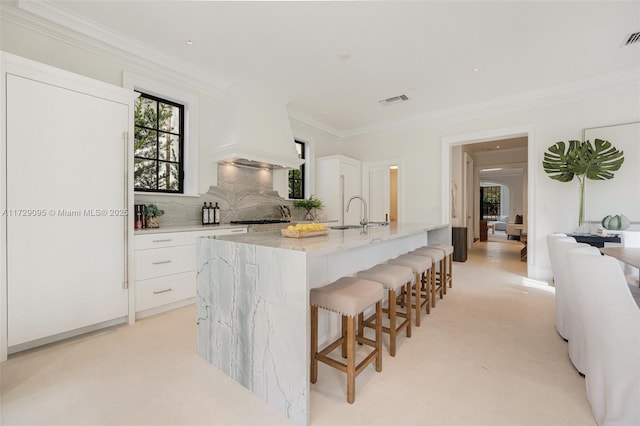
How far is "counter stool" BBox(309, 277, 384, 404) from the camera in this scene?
1.57m

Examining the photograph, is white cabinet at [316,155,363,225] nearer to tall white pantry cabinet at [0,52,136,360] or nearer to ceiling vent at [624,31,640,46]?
tall white pantry cabinet at [0,52,136,360]

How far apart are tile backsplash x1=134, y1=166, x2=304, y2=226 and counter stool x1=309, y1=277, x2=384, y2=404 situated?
8.48 feet

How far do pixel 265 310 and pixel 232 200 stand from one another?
9.64 feet

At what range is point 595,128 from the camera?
3883 millimetres

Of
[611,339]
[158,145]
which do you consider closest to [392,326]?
[611,339]

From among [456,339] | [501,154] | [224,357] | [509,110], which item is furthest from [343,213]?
[501,154]

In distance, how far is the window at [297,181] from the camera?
549 cm

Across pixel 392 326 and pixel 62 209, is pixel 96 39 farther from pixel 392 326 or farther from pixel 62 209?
pixel 392 326

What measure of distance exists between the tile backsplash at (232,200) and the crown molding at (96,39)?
126 centimetres

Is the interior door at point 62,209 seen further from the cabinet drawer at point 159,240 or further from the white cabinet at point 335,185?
the white cabinet at point 335,185

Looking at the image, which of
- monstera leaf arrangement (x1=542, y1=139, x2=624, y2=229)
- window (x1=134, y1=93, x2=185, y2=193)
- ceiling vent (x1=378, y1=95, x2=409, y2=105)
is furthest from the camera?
ceiling vent (x1=378, y1=95, x2=409, y2=105)

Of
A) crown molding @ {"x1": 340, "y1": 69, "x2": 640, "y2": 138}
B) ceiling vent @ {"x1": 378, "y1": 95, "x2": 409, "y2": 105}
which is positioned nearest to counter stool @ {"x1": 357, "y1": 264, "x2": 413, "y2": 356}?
ceiling vent @ {"x1": 378, "y1": 95, "x2": 409, "y2": 105}

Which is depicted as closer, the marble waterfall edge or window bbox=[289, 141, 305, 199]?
the marble waterfall edge

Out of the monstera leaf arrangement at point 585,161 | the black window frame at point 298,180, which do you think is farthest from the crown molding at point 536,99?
the black window frame at point 298,180
